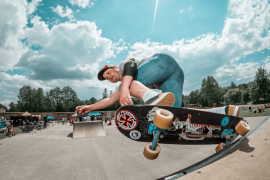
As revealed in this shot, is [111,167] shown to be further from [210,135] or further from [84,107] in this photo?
[210,135]

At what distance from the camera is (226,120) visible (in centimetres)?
262

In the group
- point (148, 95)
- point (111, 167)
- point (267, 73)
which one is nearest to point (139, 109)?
point (148, 95)

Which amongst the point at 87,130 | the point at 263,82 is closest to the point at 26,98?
the point at 87,130

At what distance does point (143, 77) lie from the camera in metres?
3.11

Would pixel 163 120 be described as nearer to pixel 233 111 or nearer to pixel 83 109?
pixel 233 111

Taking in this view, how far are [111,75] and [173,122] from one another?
69.0 inches

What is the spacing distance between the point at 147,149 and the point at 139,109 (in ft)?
2.14

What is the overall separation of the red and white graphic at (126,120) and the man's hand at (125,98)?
32 cm

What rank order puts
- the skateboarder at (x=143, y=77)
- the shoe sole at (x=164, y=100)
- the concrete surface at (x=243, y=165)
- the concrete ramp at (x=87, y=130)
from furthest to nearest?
1. the concrete ramp at (x=87, y=130)
2. the skateboarder at (x=143, y=77)
3. the shoe sole at (x=164, y=100)
4. the concrete surface at (x=243, y=165)

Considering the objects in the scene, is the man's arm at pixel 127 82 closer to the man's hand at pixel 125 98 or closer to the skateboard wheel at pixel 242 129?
the man's hand at pixel 125 98

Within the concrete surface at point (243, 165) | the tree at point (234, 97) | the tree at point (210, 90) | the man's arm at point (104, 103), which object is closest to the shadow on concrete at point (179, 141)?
the concrete surface at point (243, 165)

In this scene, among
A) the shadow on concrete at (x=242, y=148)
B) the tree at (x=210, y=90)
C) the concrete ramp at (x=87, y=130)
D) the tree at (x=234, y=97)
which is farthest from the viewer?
the tree at (x=234, y=97)

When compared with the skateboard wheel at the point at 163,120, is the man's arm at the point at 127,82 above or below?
above

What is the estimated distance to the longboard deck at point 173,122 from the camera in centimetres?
229
